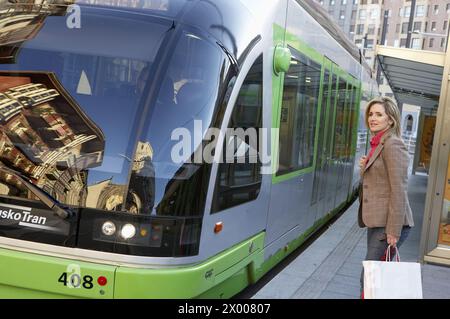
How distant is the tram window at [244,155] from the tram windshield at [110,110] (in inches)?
12.1

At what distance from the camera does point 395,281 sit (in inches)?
117

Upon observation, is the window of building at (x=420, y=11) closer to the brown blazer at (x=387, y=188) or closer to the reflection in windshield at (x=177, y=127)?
the brown blazer at (x=387, y=188)

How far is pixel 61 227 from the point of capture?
11.3 feet

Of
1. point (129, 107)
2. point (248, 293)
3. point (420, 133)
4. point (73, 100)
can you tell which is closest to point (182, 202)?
point (129, 107)

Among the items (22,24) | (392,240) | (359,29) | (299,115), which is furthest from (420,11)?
(22,24)

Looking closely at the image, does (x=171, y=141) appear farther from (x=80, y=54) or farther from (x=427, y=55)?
(x=427, y=55)

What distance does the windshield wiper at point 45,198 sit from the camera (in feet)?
11.2

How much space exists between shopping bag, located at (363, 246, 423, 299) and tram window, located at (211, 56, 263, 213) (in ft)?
4.09

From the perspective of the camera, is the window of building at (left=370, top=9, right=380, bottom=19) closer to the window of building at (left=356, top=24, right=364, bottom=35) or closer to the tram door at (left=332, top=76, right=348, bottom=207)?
the window of building at (left=356, top=24, right=364, bottom=35)

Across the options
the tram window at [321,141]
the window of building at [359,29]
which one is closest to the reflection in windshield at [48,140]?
the tram window at [321,141]

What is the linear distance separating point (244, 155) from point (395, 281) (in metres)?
1.65

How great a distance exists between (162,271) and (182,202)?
456 mm

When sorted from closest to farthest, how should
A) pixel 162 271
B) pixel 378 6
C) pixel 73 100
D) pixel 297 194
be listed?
pixel 162 271 < pixel 73 100 < pixel 297 194 < pixel 378 6

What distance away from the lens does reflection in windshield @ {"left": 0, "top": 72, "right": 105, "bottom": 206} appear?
3477mm
